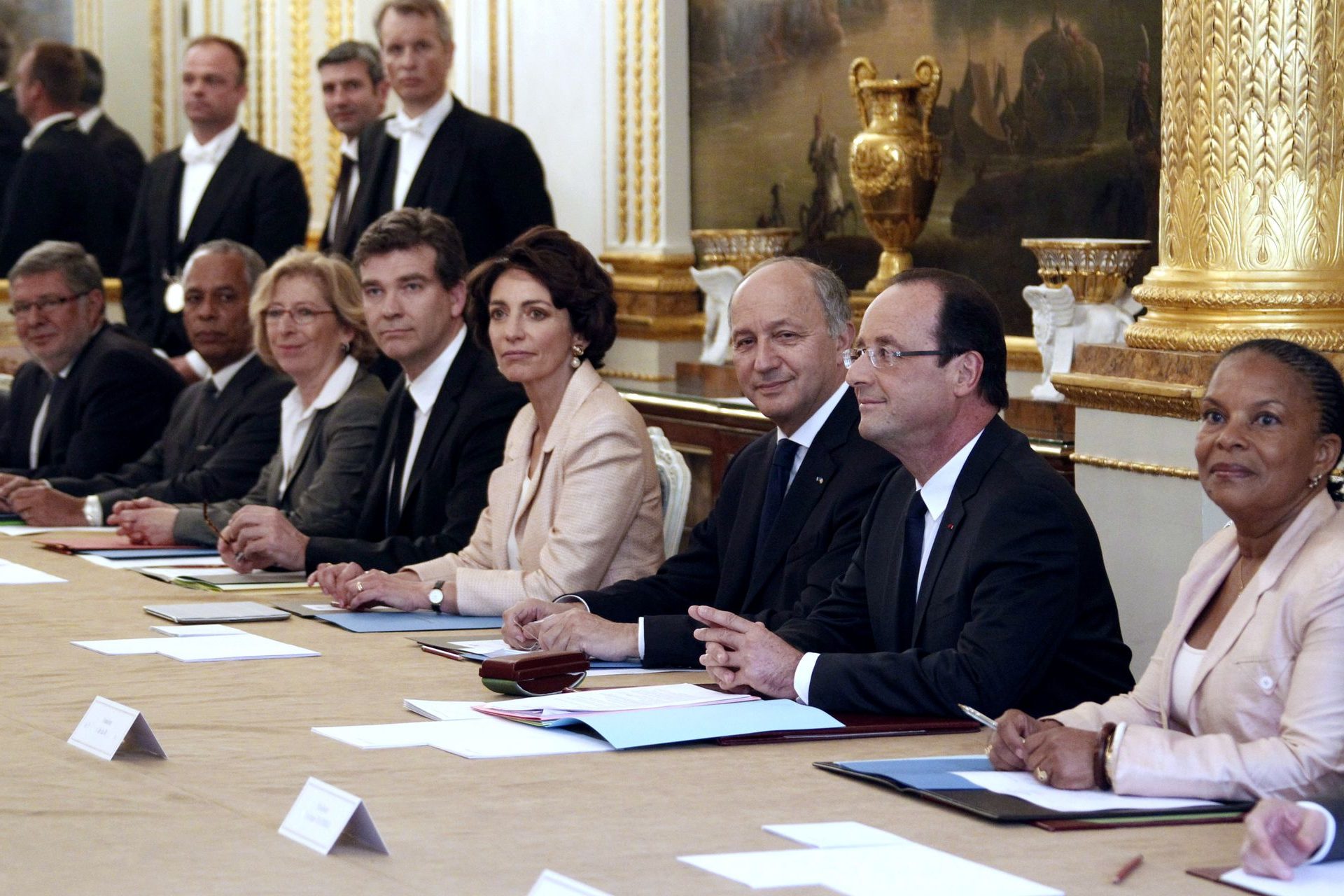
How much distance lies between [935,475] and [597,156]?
5501 mm

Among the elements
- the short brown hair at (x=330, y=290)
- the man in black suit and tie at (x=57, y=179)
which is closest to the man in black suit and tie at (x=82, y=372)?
the short brown hair at (x=330, y=290)

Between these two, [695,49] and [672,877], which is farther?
[695,49]

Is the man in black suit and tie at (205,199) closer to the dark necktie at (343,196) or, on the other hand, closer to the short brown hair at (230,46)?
the short brown hair at (230,46)

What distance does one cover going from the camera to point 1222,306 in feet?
15.3

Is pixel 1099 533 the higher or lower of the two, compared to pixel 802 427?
lower

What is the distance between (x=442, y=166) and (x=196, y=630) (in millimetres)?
3744

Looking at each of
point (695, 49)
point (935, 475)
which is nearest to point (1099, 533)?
point (935, 475)

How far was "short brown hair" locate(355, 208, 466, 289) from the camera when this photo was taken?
5.23 meters

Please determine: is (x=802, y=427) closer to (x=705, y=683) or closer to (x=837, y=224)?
(x=705, y=683)

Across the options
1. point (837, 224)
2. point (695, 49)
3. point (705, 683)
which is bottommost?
point (705, 683)

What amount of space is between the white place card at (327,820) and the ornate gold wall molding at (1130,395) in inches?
110

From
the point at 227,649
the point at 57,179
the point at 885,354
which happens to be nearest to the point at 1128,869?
the point at 885,354

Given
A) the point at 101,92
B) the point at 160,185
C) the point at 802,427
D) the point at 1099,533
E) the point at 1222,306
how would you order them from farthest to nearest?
the point at 101,92
the point at 160,185
the point at 1099,533
the point at 1222,306
the point at 802,427

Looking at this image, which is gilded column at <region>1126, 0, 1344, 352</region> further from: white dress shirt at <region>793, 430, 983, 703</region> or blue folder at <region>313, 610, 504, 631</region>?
blue folder at <region>313, 610, 504, 631</region>
